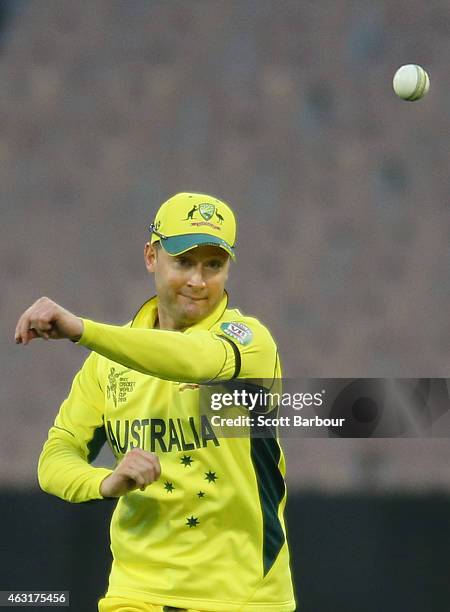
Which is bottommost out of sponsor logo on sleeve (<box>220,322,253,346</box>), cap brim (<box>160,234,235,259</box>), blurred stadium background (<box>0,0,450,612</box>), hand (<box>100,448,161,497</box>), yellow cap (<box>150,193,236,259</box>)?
hand (<box>100,448,161,497</box>)

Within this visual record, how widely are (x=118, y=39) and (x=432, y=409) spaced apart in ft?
8.25

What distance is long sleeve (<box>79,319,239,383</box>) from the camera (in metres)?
3.57

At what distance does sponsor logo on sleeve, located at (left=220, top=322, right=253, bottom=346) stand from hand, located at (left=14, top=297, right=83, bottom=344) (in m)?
0.71

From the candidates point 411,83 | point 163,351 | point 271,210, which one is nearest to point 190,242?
point 163,351

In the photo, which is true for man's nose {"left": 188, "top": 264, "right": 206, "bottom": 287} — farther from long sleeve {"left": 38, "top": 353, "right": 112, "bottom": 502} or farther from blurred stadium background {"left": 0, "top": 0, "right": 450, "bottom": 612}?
blurred stadium background {"left": 0, "top": 0, "right": 450, "bottom": 612}

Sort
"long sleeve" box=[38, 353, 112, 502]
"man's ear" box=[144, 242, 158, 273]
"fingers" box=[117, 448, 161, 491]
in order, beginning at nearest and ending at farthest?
"fingers" box=[117, 448, 161, 491] → "long sleeve" box=[38, 353, 112, 502] → "man's ear" box=[144, 242, 158, 273]

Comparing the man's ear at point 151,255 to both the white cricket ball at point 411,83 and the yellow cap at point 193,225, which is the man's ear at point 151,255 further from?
the white cricket ball at point 411,83

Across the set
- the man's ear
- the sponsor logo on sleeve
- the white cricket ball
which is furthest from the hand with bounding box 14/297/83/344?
the white cricket ball

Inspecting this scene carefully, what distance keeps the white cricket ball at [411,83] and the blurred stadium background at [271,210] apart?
2.11 ft

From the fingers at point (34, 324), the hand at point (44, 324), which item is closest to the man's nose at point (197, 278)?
the hand at point (44, 324)

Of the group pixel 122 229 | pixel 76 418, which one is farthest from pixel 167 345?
pixel 122 229

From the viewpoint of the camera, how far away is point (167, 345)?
3.70m

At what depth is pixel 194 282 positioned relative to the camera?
13.7 ft

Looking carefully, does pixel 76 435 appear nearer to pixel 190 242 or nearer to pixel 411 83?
pixel 190 242
